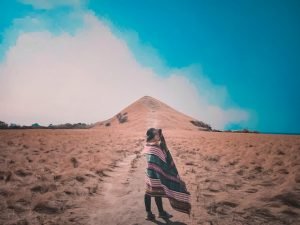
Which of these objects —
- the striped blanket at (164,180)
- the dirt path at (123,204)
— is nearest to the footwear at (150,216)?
the dirt path at (123,204)

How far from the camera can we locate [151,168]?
23.0 feet

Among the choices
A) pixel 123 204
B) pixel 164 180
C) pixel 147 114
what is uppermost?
pixel 147 114

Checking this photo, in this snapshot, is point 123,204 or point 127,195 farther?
point 127,195

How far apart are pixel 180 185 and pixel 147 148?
1524 mm

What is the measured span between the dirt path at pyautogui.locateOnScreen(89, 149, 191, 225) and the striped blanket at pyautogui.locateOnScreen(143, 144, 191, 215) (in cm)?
58

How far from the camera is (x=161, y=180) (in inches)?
275

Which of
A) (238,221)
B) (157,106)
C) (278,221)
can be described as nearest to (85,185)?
(238,221)

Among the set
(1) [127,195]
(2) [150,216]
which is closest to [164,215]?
(2) [150,216]

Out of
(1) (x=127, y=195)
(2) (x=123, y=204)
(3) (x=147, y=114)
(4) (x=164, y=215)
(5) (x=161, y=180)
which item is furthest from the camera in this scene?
(3) (x=147, y=114)

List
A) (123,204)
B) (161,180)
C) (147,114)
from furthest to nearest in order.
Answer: (147,114) → (123,204) → (161,180)

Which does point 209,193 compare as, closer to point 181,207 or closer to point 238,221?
point 238,221

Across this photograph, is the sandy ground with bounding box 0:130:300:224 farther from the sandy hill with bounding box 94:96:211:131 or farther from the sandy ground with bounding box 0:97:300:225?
the sandy hill with bounding box 94:96:211:131

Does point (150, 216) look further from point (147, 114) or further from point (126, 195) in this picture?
point (147, 114)

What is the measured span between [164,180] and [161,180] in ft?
0.38
